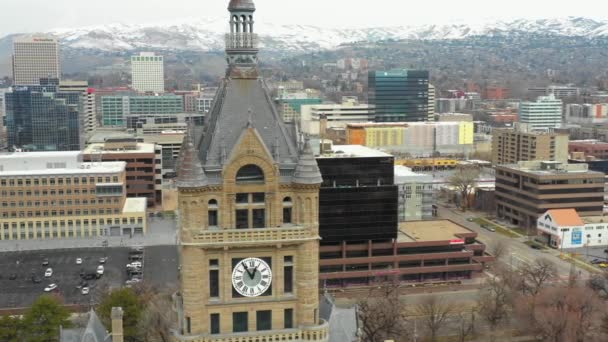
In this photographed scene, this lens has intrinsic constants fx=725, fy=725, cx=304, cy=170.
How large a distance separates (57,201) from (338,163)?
60207 mm

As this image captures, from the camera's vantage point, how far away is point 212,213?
34.2 m

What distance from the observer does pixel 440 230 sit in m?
115

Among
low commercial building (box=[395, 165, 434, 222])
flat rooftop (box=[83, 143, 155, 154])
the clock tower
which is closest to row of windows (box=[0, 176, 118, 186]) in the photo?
flat rooftop (box=[83, 143, 155, 154])

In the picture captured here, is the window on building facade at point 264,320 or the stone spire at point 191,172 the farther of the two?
the window on building facade at point 264,320

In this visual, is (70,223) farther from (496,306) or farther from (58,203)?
(496,306)

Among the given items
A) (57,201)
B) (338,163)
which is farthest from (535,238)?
(57,201)

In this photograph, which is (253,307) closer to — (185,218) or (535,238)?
A: (185,218)

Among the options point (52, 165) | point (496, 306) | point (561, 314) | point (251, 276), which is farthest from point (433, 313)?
point (52, 165)

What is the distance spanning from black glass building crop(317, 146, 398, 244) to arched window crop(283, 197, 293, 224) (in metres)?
67.3

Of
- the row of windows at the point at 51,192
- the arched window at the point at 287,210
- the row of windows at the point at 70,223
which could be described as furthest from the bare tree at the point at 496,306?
the row of windows at the point at 51,192

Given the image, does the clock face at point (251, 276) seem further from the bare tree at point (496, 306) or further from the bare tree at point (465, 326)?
the bare tree at point (496, 306)

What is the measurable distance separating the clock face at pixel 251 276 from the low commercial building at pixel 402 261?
6720cm

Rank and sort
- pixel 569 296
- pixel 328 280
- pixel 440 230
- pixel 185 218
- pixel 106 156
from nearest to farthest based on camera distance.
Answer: pixel 185 218, pixel 569 296, pixel 328 280, pixel 440 230, pixel 106 156

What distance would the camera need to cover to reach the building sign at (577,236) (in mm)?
130750
